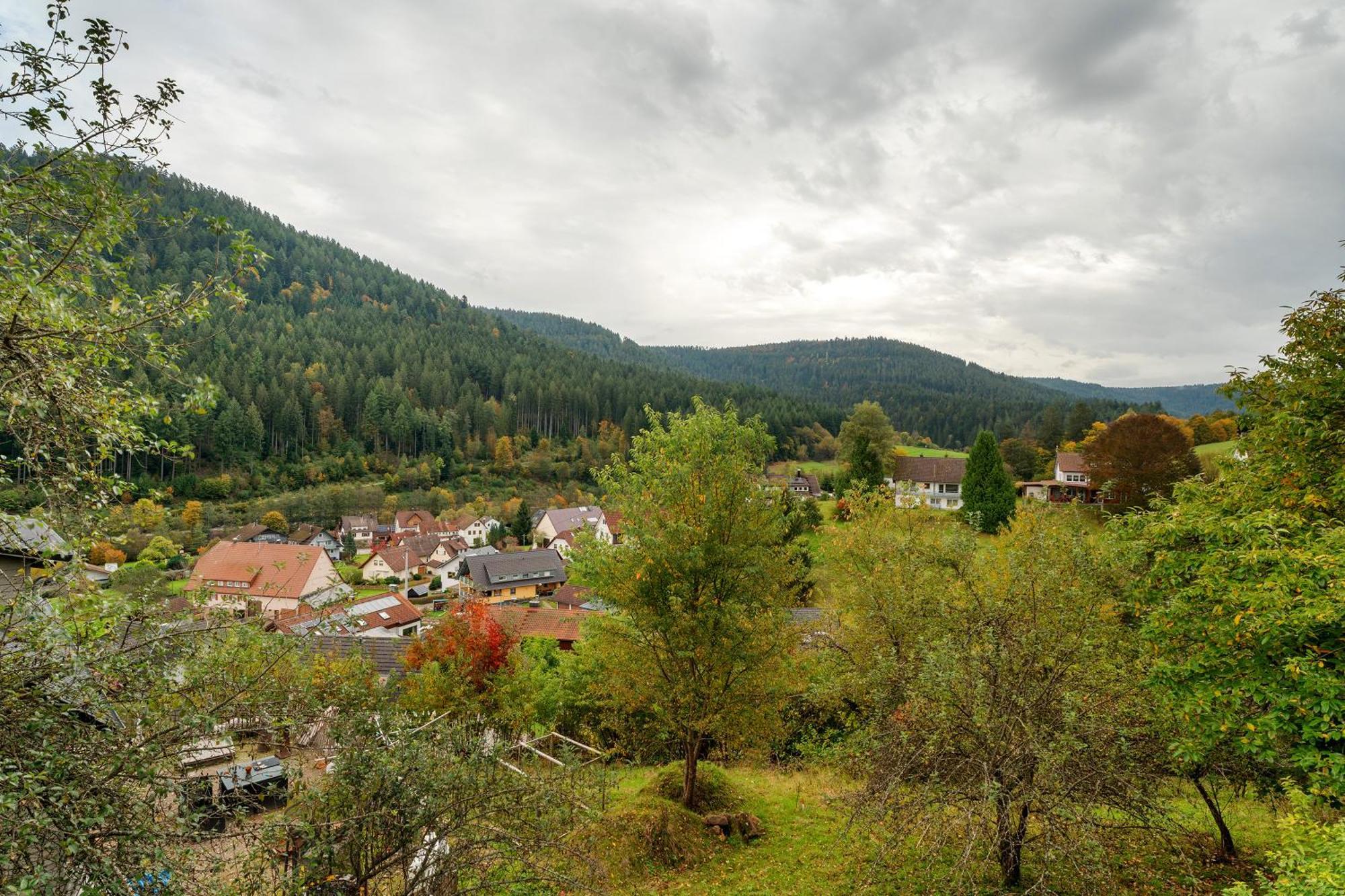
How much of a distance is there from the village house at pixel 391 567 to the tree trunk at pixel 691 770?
176 ft

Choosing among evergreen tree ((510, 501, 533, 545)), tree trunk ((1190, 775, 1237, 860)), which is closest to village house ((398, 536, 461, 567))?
evergreen tree ((510, 501, 533, 545))

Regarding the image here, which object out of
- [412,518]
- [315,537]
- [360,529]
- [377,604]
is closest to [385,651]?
[377,604]

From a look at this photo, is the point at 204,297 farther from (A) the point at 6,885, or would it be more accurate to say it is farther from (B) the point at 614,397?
(B) the point at 614,397

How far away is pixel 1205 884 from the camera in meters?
8.26

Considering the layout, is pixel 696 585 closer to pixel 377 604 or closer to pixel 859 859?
pixel 859 859

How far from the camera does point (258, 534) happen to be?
210ft

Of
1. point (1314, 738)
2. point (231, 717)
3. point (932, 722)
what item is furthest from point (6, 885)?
point (1314, 738)

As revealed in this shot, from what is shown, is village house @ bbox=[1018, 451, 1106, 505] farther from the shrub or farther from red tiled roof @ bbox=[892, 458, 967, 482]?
the shrub

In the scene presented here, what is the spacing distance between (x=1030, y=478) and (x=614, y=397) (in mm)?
77220

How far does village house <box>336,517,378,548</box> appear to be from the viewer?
7657 cm

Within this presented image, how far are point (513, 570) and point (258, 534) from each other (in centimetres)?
3158

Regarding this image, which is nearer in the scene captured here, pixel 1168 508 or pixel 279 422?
pixel 1168 508

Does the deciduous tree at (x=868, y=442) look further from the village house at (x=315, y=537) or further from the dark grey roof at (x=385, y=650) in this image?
the village house at (x=315, y=537)

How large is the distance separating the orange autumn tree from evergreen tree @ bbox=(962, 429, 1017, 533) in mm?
31799
